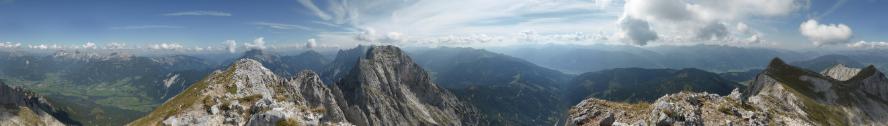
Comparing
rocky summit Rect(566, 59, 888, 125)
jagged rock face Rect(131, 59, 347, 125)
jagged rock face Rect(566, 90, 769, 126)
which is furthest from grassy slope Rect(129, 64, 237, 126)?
rocky summit Rect(566, 59, 888, 125)

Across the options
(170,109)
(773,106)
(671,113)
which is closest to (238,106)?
(170,109)

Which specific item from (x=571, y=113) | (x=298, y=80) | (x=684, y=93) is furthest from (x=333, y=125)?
(x=298, y=80)

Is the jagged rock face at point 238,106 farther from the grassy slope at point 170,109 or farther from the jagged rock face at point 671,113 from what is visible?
the jagged rock face at point 671,113

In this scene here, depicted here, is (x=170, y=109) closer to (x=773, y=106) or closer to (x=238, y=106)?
(x=238, y=106)

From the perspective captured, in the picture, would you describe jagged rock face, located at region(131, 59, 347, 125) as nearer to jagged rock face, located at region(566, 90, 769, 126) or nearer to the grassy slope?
the grassy slope

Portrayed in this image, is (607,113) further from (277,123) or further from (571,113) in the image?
(277,123)

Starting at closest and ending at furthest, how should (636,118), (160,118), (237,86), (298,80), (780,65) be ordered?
1. (636,118)
2. (160,118)
3. (237,86)
4. (780,65)
5. (298,80)
